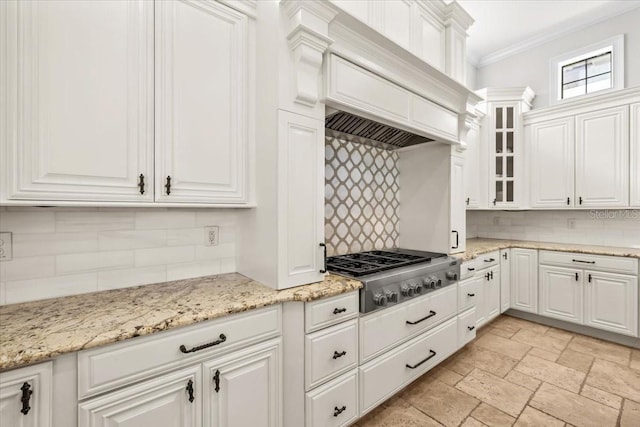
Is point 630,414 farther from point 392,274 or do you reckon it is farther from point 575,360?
point 392,274

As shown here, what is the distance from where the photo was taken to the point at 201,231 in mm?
1881

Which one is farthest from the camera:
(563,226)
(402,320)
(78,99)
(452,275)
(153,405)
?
(563,226)

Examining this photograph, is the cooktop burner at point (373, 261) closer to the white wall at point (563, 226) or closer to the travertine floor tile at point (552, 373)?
the travertine floor tile at point (552, 373)

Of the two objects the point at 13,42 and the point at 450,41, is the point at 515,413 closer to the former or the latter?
the point at 450,41

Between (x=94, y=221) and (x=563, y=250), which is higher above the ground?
(x=94, y=221)

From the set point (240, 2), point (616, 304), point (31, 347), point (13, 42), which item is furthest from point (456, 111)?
point (31, 347)

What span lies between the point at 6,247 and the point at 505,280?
432cm

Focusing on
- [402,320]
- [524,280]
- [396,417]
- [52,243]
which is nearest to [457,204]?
[402,320]

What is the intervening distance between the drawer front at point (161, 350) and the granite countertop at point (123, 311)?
5 cm

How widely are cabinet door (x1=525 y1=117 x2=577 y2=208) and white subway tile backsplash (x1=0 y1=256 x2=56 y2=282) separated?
4685 millimetres

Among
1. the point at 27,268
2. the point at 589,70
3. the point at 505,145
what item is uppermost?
the point at 589,70

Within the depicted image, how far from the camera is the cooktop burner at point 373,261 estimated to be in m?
1.95

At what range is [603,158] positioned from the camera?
327 cm

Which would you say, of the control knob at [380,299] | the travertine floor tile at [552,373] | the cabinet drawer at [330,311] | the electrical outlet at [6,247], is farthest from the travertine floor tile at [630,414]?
the electrical outlet at [6,247]
